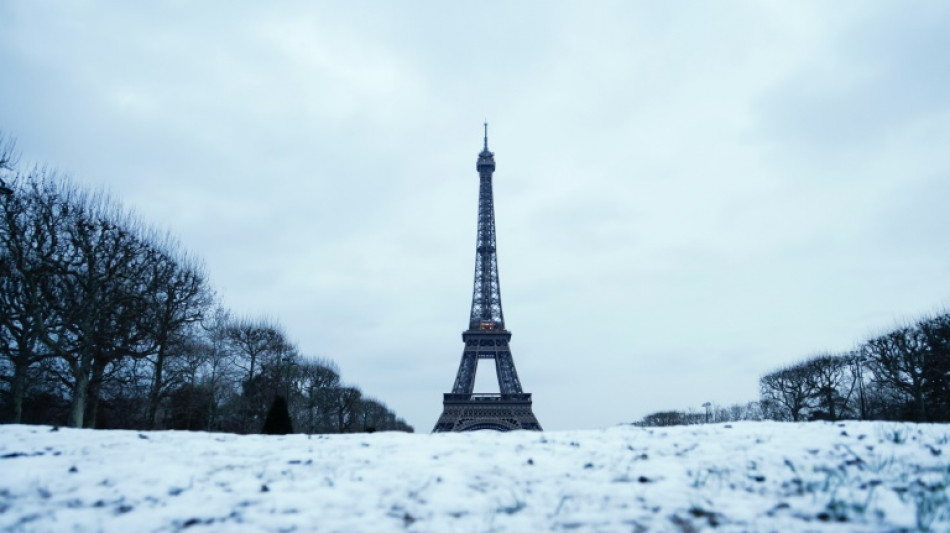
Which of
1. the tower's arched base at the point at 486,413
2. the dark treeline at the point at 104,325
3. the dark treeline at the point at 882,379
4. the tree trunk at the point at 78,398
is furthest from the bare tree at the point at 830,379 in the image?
the tree trunk at the point at 78,398

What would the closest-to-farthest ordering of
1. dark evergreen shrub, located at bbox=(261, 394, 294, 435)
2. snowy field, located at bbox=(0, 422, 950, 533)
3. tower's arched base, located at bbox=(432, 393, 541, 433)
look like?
snowy field, located at bbox=(0, 422, 950, 533) → dark evergreen shrub, located at bbox=(261, 394, 294, 435) → tower's arched base, located at bbox=(432, 393, 541, 433)

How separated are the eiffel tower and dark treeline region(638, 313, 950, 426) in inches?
1045

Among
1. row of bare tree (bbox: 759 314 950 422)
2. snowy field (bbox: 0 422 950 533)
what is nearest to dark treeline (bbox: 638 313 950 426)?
row of bare tree (bbox: 759 314 950 422)

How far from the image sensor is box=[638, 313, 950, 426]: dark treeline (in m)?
37.6

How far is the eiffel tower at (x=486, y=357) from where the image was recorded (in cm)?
6494

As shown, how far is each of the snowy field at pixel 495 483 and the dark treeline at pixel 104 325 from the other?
17.8m

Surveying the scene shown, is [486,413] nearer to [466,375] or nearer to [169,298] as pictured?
[466,375]

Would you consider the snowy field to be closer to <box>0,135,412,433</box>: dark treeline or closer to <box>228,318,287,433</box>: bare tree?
<box>0,135,412,433</box>: dark treeline

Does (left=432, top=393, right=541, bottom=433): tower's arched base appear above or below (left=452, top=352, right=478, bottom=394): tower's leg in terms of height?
below

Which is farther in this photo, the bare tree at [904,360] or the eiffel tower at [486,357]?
the eiffel tower at [486,357]

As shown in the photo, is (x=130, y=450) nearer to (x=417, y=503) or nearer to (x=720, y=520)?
(x=417, y=503)

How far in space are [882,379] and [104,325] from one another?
5083 cm

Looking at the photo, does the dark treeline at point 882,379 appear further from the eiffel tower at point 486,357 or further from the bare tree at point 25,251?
the bare tree at point 25,251

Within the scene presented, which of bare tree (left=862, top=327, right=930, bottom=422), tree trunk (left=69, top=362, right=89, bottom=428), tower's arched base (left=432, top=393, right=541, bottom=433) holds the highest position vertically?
bare tree (left=862, top=327, right=930, bottom=422)
